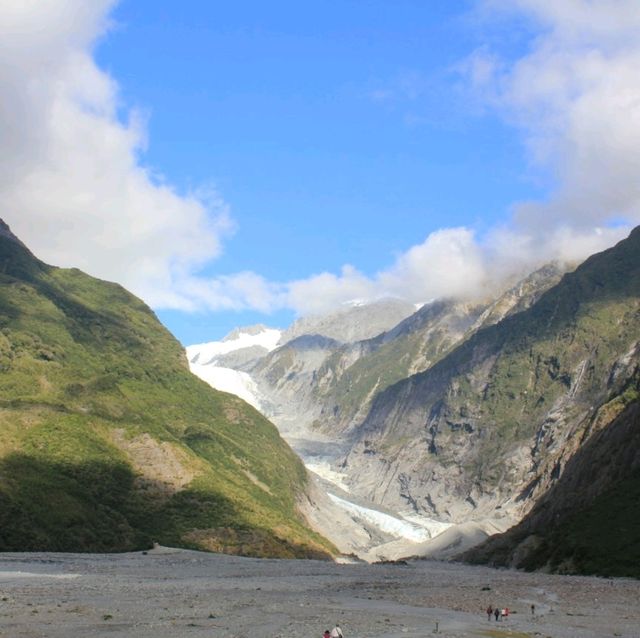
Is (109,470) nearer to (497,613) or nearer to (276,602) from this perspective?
(276,602)

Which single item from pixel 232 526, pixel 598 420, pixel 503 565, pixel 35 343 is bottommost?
pixel 503 565

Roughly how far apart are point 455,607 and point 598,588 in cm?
1789

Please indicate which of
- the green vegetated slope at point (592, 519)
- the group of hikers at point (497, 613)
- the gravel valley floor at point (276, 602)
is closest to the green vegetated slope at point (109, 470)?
the gravel valley floor at point (276, 602)

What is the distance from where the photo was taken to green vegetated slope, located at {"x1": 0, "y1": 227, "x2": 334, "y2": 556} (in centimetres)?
11412

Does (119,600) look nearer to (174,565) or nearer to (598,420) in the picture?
(174,565)

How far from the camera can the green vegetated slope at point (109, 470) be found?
11412 cm

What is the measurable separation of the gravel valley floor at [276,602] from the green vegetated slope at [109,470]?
47.4 ft

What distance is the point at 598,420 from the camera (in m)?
165

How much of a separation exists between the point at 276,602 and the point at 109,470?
75.9m

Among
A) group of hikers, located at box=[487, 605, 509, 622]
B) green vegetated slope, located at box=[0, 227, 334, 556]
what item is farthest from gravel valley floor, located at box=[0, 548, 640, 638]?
green vegetated slope, located at box=[0, 227, 334, 556]

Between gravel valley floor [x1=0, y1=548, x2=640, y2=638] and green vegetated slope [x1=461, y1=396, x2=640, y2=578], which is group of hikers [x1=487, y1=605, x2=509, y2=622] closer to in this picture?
gravel valley floor [x1=0, y1=548, x2=640, y2=638]

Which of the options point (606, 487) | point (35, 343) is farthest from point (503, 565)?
point (35, 343)

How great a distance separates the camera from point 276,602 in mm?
62500

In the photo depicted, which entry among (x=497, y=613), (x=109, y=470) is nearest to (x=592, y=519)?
(x=497, y=613)
